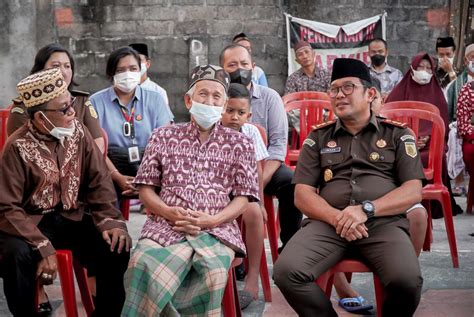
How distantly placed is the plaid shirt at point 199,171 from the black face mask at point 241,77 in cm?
142

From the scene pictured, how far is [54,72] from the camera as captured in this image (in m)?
4.55

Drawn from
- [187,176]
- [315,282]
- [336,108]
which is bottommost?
[315,282]

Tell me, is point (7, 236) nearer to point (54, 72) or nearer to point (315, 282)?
point (54, 72)

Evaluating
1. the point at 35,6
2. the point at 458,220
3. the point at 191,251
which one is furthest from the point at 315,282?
the point at 35,6

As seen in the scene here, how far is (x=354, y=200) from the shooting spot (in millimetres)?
4488

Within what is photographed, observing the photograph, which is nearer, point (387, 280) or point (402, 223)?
point (387, 280)

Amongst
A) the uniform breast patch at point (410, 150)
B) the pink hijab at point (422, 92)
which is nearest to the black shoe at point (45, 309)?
the uniform breast patch at point (410, 150)

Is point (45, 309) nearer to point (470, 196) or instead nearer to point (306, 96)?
point (306, 96)

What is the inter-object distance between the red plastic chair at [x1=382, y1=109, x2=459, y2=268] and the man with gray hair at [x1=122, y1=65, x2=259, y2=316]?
1.96 metres

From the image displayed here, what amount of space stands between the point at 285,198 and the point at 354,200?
1254 mm

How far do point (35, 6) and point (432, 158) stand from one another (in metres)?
6.14

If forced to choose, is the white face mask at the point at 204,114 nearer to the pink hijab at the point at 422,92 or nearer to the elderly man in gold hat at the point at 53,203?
the elderly man in gold hat at the point at 53,203

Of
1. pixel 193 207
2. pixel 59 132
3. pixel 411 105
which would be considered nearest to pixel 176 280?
pixel 193 207

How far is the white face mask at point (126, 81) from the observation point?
6.07 m
